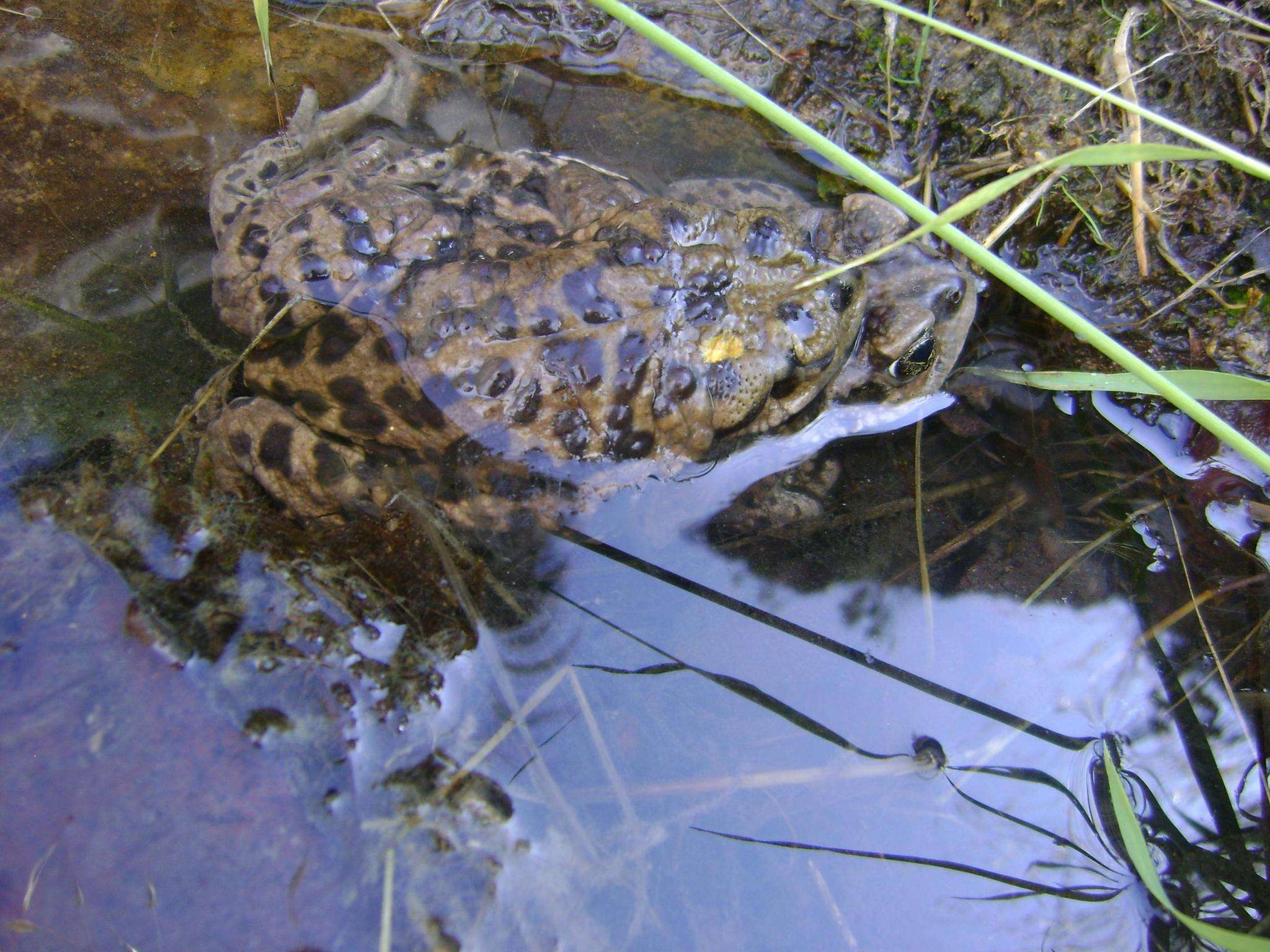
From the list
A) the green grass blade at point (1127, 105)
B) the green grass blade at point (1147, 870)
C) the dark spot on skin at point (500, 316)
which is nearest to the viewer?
the green grass blade at point (1127, 105)

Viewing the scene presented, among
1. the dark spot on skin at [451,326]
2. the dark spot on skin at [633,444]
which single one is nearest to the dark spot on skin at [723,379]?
the dark spot on skin at [633,444]

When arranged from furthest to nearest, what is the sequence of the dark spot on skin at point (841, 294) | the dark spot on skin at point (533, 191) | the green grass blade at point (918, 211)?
1. the dark spot on skin at point (533, 191)
2. the dark spot on skin at point (841, 294)
3. the green grass blade at point (918, 211)

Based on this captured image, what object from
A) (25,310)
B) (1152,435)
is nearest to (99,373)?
(25,310)

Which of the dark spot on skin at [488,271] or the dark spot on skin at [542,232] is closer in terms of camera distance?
the dark spot on skin at [488,271]

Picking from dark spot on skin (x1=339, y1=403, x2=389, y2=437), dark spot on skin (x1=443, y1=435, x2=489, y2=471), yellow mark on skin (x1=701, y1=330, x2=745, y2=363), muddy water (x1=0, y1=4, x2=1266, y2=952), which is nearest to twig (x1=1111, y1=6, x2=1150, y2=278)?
muddy water (x1=0, y1=4, x2=1266, y2=952)

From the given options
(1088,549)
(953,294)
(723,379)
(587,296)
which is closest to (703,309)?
(723,379)

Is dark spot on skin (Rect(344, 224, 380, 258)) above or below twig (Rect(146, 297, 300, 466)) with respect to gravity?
above

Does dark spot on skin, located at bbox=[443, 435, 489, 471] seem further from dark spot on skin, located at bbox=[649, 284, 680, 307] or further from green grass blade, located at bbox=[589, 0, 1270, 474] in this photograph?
green grass blade, located at bbox=[589, 0, 1270, 474]

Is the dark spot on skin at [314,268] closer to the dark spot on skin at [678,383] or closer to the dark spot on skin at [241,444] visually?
the dark spot on skin at [241,444]
